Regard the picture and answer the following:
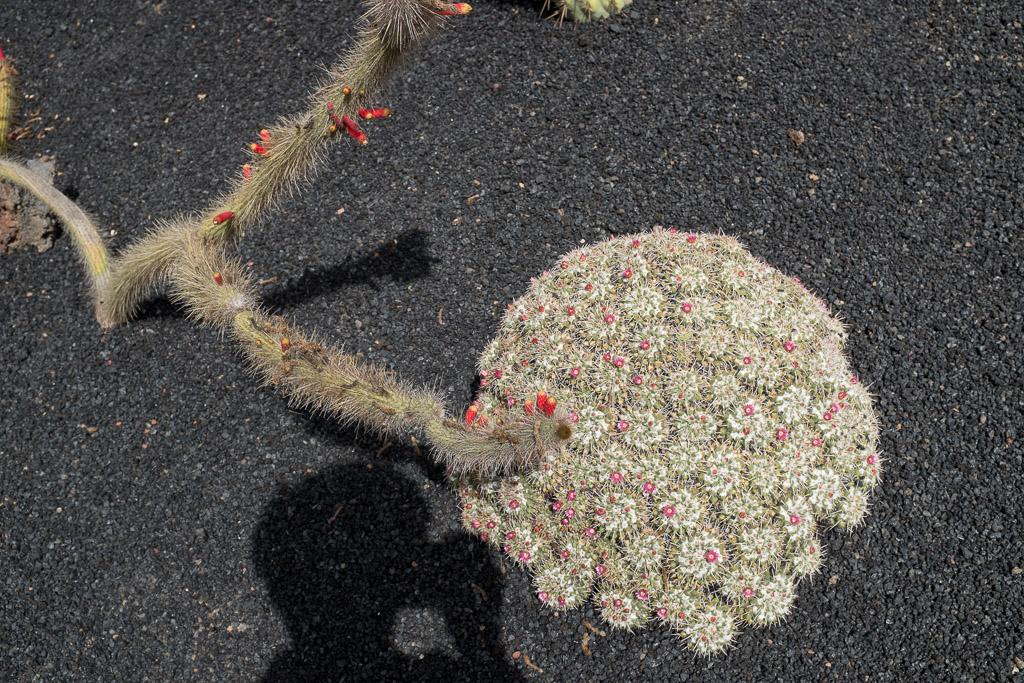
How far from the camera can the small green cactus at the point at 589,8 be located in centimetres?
424

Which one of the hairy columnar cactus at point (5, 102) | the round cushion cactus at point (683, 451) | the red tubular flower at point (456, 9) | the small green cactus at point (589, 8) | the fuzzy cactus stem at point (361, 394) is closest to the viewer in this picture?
the red tubular flower at point (456, 9)

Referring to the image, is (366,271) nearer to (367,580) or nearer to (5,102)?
(367,580)

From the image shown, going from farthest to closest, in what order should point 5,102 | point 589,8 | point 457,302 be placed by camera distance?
point 589,8
point 5,102
point 457,302

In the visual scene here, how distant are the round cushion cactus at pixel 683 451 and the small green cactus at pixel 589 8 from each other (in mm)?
2073

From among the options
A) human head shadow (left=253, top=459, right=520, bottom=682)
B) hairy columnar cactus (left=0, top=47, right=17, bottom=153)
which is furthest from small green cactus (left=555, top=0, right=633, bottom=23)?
hairy columnar cactus (left=0, top=47, right=17, bottom=153)

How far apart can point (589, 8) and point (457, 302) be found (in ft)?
6.66

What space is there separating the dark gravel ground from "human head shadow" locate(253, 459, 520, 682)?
0.01 metres

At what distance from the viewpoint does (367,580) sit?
2.91 m

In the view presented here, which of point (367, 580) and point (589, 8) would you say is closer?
point (367, 580)

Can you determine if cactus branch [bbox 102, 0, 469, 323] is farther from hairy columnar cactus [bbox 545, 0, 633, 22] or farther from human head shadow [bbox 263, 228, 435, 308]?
hairy columnar cactus [bbox 545, 0, 633, 22]

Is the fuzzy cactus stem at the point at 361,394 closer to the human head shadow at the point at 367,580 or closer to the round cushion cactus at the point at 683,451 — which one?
the round cushion cactus at the point at 683,451

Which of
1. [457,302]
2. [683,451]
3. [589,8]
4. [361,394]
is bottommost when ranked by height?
[457,302]

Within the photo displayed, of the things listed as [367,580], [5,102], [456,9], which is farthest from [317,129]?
[5,102]

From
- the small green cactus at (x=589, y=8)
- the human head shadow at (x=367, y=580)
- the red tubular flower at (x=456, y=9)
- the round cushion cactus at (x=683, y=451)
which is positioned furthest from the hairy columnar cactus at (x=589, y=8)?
the human head shadow at (x=367, y=580)
